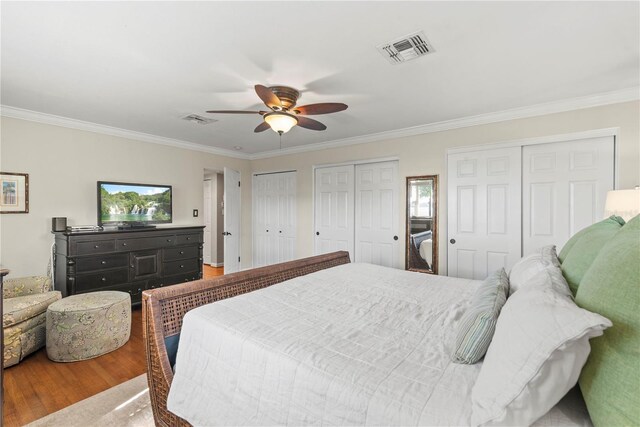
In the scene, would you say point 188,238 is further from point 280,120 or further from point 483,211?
point 483,211

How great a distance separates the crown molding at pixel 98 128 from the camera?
3256 mm

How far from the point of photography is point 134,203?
422 centimetres

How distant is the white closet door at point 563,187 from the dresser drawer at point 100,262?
191 inches

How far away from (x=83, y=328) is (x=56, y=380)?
15.9 inches

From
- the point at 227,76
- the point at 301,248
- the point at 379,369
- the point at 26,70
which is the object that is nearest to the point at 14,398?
the point at 26,70

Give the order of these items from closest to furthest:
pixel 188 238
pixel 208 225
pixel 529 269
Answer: pixel 529 269, pixel 188 238, pixel 208 225

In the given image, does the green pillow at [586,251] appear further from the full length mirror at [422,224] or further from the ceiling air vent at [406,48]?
the full length mirror at [422,224]

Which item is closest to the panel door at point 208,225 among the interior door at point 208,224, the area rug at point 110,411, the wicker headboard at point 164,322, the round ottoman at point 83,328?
the interior door at point 208,224

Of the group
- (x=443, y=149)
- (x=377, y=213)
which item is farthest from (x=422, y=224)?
(x=443, y=149)

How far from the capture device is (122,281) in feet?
12.0

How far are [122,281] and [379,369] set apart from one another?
3.76 metres

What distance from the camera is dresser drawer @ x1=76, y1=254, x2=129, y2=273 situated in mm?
3322

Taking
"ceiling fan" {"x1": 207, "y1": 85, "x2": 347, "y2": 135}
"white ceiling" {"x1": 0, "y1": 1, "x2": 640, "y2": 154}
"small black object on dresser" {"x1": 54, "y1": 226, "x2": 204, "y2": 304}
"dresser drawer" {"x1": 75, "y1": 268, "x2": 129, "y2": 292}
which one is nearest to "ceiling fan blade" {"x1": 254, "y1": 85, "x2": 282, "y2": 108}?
"ceiling fan" {"x1": 207, "y1": 85, "x2": 347, "y2": 135}

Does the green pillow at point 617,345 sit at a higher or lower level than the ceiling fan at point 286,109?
lower
